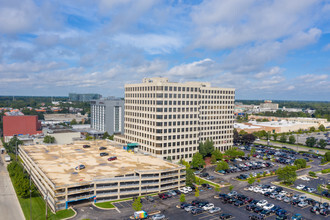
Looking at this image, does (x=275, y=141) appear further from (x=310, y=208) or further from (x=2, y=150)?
(x=2, y=150)

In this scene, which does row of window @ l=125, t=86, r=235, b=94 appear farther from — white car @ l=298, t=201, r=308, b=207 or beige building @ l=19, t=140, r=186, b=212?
white car @ l=298, t=201, r=308, b=207

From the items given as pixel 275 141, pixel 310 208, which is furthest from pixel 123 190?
pixel 275 141

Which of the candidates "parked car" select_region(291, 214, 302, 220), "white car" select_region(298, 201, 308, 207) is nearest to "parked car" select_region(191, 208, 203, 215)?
"parked car" select_region(291, 214, 302, 220)

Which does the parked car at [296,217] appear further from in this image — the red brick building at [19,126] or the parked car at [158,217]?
the red brick building at [19,126]

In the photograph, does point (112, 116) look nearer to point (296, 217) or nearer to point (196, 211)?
point (196, 211)

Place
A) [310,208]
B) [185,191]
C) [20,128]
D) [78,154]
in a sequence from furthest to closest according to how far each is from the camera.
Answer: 1. [20,128]
2. [78,154]
3. [185,191]
4. [310,208]

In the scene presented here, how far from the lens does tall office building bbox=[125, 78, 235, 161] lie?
337 ft

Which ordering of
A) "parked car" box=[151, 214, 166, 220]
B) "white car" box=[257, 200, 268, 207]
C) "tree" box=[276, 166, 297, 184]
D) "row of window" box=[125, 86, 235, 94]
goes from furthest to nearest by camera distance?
1. "row of window" box=[125, 86, 235, 94]
2. "tree" box=[276, 166, 297, 184]
3. "white car" box=[257, 200, 268, 207]
4. "parked car" box=[151, 214, 166, 220]

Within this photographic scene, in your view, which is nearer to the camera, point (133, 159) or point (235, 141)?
point (133, 159)

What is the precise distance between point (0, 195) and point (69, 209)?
26.6 meters

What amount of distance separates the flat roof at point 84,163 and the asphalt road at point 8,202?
10152 millimetres

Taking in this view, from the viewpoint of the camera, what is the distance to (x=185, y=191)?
3049 inches

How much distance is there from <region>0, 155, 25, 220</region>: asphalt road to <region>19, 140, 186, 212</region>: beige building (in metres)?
6.82

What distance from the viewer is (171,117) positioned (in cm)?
10462
